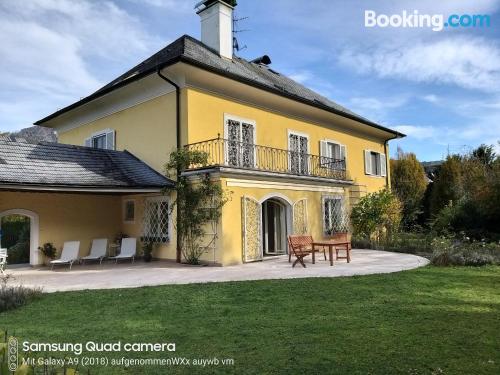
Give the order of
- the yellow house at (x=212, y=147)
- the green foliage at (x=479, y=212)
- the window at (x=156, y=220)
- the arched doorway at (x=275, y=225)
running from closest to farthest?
the yellow house at (x=212, y=147)
the window at (x=156, y=220)
the arched doorway at (x=275, y=225)
the green foliage at (x=479, y=212)

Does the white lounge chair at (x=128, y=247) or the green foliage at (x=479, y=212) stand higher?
the green foliage at (x=479, y=212)

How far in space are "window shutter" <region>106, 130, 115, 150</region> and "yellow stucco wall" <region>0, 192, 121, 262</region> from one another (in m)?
1.97

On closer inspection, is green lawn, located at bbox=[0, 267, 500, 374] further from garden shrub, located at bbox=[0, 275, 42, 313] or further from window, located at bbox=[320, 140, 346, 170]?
window, located at bbox=[320, 140, 346, 170]

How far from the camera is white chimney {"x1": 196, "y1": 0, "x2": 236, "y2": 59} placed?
14914 millimetres

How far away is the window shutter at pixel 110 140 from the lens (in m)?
14.6

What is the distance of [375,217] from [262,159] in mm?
5581

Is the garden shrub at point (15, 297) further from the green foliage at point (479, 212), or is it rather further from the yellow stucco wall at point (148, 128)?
the green foliage at point (479, 212)

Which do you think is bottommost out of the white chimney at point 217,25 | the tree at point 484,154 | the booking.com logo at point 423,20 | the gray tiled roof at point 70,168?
the gray tiled roof at point 70,168

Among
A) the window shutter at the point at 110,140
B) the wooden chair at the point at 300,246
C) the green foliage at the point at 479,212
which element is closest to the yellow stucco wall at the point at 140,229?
the window shutter at the point at 110,140

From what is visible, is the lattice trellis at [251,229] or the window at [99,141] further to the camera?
the window at [99,141]

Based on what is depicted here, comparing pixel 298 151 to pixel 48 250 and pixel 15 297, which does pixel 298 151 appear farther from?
pixel 15 297

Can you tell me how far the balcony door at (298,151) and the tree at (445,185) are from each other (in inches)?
428

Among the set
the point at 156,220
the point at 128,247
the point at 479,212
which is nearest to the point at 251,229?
the point at 156,220

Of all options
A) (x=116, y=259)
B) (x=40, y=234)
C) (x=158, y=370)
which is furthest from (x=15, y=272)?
(x=158, y=370)
